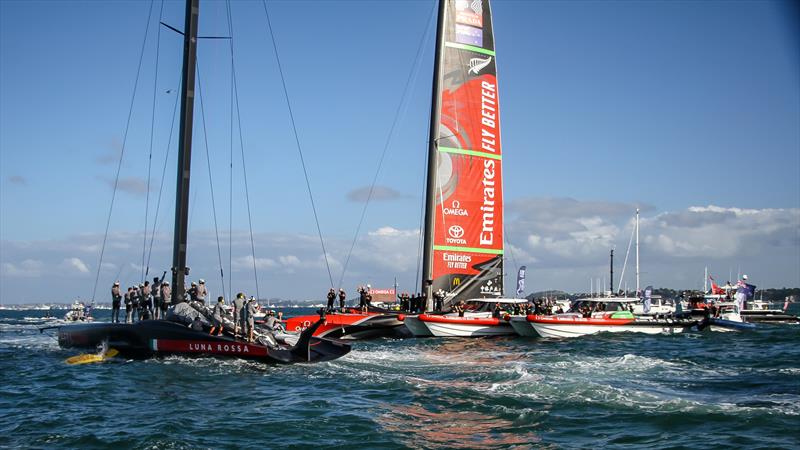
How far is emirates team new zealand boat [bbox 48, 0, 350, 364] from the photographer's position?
2094 cm

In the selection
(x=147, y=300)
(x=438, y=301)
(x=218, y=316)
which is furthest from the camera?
(x=438, y=301)

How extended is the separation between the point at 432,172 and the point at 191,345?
18.1 m

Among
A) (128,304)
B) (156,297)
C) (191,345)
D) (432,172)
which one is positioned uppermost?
(432,172)

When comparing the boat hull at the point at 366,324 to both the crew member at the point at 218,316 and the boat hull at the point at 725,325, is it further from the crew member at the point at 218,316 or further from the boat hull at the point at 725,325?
the boat hull at the point at 725,325

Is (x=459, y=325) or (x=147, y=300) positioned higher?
(x=147, y=300)

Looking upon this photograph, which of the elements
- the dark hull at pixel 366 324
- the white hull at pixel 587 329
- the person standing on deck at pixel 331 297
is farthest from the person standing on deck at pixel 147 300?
the white hull at pixel 587 329

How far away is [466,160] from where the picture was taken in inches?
1491

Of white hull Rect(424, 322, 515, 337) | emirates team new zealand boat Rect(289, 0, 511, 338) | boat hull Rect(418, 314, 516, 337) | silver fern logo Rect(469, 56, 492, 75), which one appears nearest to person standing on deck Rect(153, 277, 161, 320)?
boat hull Rect(418, 314, 516, 337)

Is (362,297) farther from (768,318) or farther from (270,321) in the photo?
(768,318)

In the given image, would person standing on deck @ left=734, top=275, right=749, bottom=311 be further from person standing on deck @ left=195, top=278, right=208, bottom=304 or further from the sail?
person standing on deck @ left=195, top=278, right=208, bottom=304

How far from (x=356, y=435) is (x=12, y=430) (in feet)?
18.7

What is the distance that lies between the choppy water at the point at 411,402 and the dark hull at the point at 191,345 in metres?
0.36

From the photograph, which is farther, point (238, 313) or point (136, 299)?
point (136, 299)

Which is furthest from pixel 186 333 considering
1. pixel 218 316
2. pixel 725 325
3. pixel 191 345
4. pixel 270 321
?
Result: pixel 725 325
